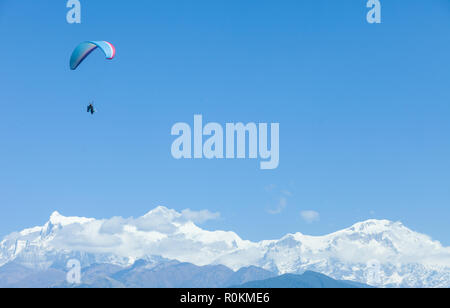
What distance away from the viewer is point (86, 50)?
352 ft

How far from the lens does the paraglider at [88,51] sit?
99.3 meters

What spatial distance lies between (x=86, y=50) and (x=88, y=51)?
0.77 m

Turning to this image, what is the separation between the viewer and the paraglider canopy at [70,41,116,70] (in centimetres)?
9993

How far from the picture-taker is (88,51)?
108m

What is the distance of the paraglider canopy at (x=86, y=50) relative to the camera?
99.9 m

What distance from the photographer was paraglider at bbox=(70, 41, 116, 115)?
326ft
